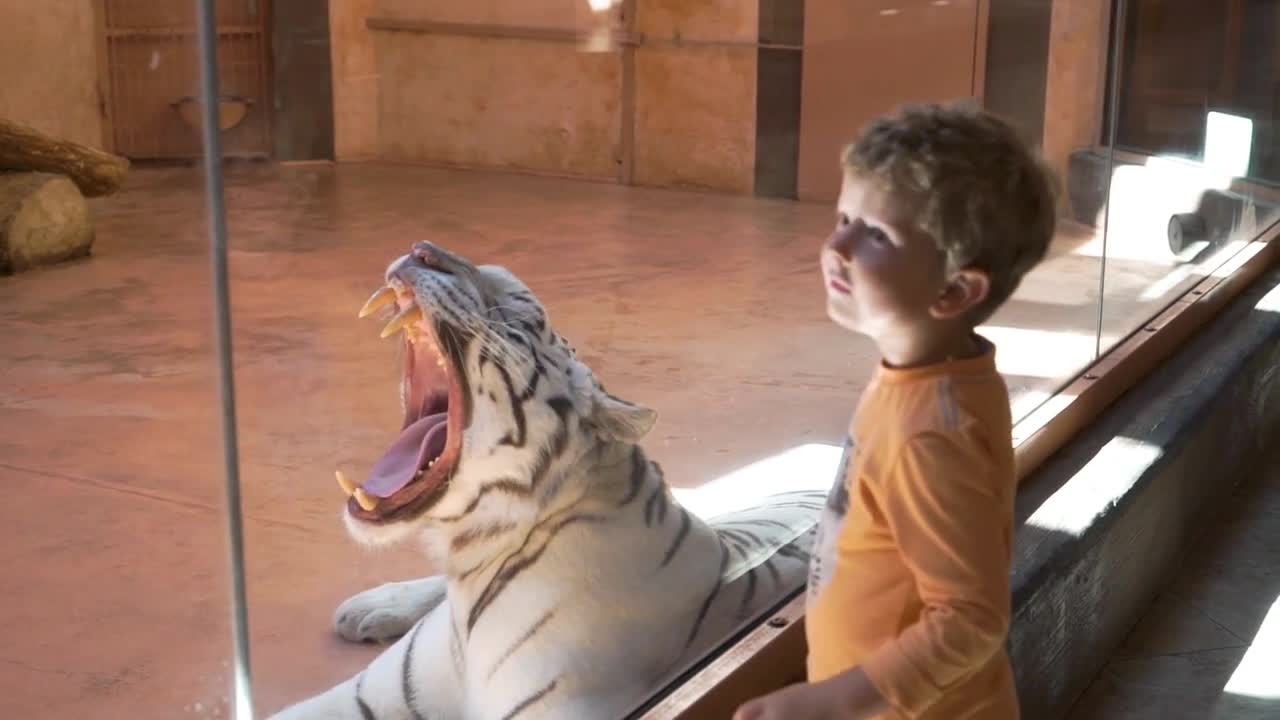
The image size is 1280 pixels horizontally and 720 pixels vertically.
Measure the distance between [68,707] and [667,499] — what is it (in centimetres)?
74

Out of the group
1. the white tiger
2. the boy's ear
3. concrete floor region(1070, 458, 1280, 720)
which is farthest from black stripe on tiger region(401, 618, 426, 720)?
concrete floor region(1070, 458, 1280, 720)

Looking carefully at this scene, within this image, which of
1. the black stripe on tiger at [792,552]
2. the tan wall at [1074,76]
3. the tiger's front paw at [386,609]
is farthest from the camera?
the tan wall at [1074,76]

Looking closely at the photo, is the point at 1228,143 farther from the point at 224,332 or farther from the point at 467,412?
the point at 224,332

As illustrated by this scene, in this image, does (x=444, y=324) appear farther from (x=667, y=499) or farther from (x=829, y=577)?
(x=829, y=577)

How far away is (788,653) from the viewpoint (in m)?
2.15

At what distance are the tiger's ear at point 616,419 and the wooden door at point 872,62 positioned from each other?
0.67m

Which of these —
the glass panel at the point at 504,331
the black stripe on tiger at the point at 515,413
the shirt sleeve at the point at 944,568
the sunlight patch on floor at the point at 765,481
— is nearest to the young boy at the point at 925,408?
the shirt sleeve at the point at 944,568

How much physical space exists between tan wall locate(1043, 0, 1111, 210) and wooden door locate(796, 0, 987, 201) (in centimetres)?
31

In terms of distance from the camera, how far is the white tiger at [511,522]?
1.81 meters

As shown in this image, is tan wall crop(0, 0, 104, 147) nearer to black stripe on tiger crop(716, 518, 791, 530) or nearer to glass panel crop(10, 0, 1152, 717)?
glass panel crop(10, 0, 1152, 717)

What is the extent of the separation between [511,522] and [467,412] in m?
0.15

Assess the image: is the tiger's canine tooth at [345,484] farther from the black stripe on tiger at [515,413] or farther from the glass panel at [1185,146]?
the glass panel at [1185,146]

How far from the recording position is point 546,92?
92.2 inches

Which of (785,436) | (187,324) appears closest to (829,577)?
(187,324)
